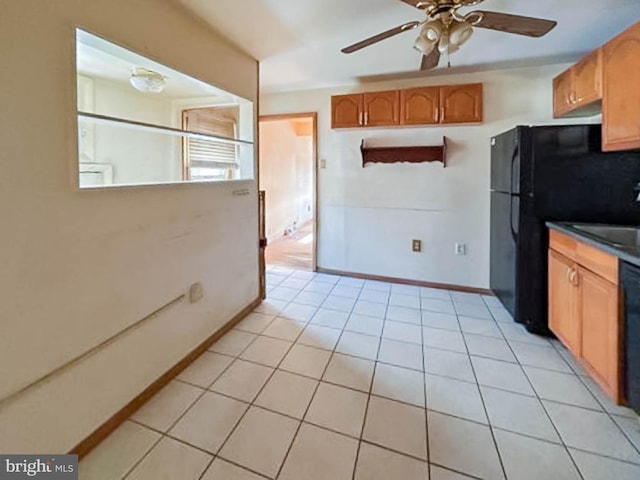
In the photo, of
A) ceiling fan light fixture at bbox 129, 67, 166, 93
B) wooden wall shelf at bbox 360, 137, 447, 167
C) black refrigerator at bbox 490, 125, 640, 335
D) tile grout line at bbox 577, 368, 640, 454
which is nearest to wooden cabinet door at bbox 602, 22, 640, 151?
black refrigerator at bbox 490, 125, 640, 335

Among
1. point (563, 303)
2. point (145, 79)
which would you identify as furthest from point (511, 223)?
point (145, 79)

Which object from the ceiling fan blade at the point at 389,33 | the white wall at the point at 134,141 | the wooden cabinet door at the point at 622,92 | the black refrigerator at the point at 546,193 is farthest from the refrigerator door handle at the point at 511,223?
the white wall at the point at 134,141

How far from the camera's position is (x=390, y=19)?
2229 mm

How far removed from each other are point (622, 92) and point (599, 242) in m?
0.91

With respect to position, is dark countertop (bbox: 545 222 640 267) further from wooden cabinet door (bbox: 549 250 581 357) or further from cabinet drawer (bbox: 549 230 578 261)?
wooden cabinet door (bbox: 549 250 581 357)

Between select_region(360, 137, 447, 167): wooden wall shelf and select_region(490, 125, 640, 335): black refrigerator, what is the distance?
0.81 meters

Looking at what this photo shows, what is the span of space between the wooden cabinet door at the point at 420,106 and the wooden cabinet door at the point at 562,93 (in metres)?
1.00

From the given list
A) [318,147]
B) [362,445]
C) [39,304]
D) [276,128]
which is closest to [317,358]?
[362,445]

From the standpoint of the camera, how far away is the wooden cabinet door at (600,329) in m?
1.67

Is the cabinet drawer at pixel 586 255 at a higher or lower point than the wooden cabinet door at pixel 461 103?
lower

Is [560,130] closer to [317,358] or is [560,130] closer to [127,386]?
[317,358]

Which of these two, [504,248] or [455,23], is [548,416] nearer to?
[504,248]

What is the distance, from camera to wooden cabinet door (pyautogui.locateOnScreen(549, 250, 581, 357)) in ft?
6.84

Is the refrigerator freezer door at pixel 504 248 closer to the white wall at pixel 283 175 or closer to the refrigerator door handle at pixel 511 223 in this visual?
the refrigerator door handle at pixel 511 223
